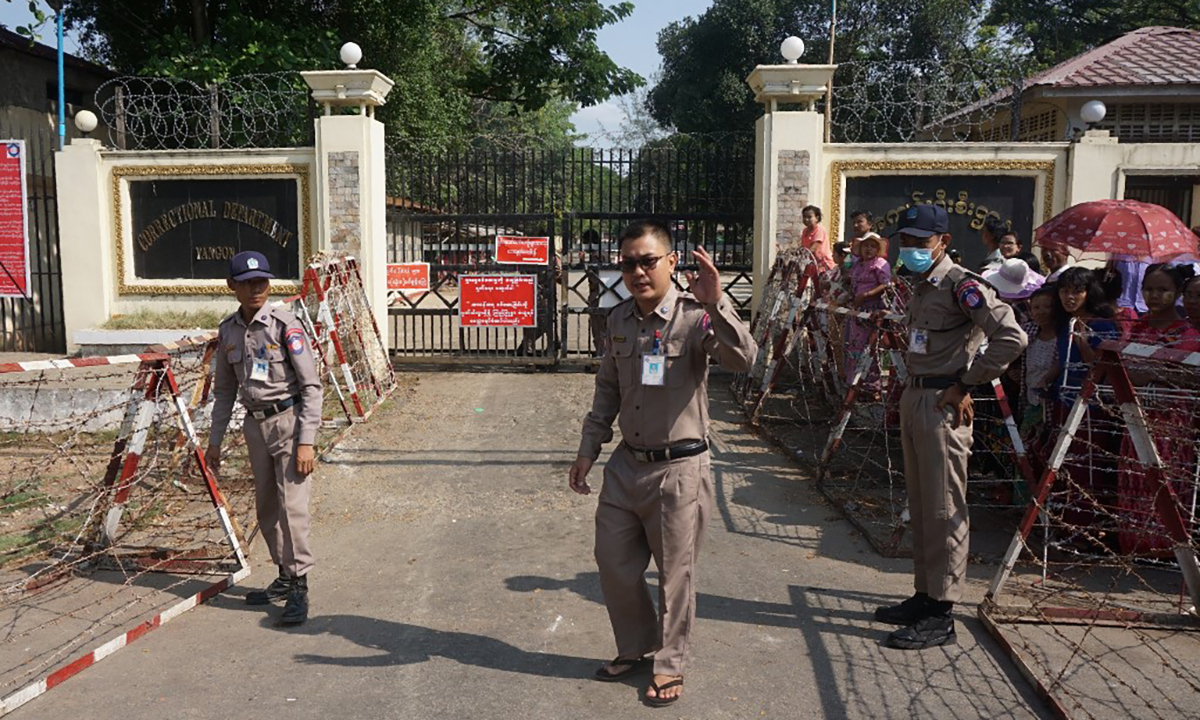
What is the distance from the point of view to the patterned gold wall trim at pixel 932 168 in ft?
33.5

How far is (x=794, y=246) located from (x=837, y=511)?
4.67 m

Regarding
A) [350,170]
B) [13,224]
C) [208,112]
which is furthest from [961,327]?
[13,224]

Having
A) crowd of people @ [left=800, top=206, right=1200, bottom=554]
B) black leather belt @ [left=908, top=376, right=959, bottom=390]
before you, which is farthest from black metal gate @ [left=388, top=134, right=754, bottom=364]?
Result: black leather belt @ [left=908, top=376, right=959, bottom=390]

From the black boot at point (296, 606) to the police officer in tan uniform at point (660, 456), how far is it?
1.71 meters

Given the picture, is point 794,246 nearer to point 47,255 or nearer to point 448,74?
point 47,255

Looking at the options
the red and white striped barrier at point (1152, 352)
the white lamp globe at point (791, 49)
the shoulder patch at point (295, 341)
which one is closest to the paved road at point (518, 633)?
the shoulder patch at point (295, 341)

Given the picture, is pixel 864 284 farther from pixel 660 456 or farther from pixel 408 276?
pixel 408 276

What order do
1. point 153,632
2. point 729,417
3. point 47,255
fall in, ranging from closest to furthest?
point 153,632 → point 729,417 → point 47,255

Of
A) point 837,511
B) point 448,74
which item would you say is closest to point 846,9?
point 448,74

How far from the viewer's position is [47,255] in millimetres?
13992

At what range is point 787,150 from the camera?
10.3 m

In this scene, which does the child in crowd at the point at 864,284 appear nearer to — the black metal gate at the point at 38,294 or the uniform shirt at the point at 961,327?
the uniform shirt at the point at 961,327

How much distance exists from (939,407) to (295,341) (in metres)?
3.22

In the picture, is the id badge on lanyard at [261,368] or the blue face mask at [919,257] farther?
the id badge on lanyard at [261,368]
